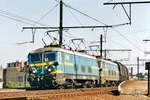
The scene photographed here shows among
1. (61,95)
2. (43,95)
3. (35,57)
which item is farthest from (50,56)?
(43,95)

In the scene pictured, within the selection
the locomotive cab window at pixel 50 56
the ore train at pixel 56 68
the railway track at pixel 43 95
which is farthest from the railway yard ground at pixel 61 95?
the locomotive cab window at pixel 50 56

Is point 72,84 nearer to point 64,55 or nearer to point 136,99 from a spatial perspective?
point 64,55

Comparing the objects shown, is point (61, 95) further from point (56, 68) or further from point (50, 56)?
point (50, 56)

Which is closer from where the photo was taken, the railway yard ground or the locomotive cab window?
the railway yard ground

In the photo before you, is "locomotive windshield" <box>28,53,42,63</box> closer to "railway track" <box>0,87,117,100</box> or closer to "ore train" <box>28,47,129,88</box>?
"ore train" <box>28,47,129,88</box>

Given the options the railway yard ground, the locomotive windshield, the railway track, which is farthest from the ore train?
the railway track

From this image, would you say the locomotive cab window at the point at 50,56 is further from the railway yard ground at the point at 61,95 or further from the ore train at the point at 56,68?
the railway yard ground at the point at 61,95

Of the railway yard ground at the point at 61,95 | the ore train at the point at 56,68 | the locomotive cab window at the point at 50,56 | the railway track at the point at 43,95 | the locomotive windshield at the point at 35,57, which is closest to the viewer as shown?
the railway track at the point at 43,95

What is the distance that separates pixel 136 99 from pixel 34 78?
10.6 meters

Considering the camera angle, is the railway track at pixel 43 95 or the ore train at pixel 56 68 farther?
the ore train at pixel 56 68

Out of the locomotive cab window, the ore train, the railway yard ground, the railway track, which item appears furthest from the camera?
the locomotive cab window

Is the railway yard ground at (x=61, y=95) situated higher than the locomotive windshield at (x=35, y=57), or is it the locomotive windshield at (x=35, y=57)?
the locomotive windshield at (x=35, y=57)

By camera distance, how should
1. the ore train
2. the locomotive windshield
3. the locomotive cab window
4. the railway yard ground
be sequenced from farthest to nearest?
the locomotive windshield → the locomotive cab window → the ore train → the railway yard ground

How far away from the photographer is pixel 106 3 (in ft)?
73.4
